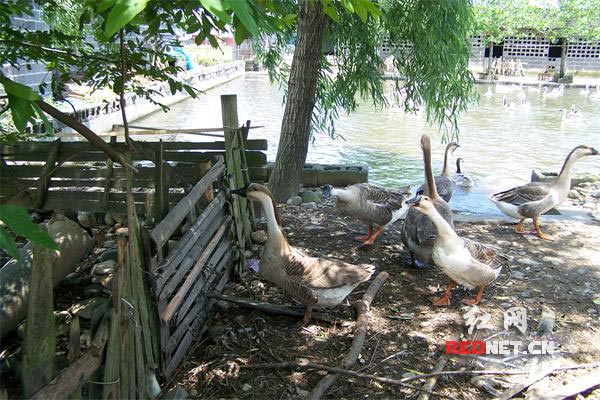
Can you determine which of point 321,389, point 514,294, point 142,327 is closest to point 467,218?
point 514,294

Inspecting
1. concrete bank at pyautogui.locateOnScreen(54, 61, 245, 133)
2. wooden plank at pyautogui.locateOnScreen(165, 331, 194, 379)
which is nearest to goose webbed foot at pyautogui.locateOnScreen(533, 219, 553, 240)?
wooden plank at pyautogui.locateOnScreen(165, 331, 194, 379)

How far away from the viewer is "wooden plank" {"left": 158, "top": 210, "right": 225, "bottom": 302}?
3462 millimetres

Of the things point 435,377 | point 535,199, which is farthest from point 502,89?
point 435,377

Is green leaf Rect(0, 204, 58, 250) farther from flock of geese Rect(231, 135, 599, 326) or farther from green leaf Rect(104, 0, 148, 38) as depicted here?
flock of geese Rect(231, 135, 599, 326)

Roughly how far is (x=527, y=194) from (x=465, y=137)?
9.33 m

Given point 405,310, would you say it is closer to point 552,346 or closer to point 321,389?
point 552,346

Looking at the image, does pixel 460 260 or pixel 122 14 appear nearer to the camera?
pixel 122 14

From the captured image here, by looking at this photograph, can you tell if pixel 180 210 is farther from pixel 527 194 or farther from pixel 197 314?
pixel 527 194

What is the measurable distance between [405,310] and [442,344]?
0.60 metres

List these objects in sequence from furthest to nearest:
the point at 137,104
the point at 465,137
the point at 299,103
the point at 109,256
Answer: the point at 137,104 < the point at 465,137 < the point at 299,103 < the point at 109,256

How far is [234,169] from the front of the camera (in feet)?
18.0

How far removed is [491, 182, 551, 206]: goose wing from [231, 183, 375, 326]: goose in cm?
335

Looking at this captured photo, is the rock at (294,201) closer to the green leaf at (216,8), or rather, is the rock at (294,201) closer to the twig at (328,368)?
the twig at (328,368)

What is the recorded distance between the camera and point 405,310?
4.67 meters
